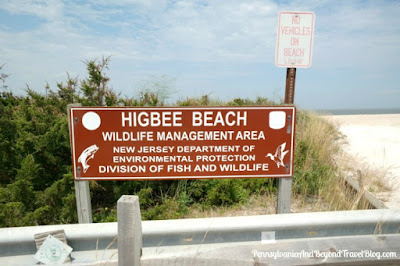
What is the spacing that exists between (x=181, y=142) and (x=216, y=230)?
1.02 meters

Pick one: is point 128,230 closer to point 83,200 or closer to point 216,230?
point 216,230

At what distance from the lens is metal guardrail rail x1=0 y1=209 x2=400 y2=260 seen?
1.92 m

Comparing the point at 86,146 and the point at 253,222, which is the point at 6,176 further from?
the point at 253,222

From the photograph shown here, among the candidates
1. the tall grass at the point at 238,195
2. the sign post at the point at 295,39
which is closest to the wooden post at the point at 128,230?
the tall grass at the point at 238,195

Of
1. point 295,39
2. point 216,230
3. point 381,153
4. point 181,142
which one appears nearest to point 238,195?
point 181,142

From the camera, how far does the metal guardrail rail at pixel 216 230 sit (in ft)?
6.28

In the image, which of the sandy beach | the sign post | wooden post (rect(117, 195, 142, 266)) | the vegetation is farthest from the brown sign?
the sandy beach

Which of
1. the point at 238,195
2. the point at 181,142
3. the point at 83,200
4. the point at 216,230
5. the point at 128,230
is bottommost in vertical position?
the point at 238,195

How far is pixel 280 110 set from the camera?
9.12 feet

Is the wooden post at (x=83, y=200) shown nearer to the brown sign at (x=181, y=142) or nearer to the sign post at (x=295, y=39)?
the brown sign at (x=181, y=142)

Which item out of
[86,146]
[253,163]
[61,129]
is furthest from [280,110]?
[61,129]

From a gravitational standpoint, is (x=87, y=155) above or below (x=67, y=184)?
above

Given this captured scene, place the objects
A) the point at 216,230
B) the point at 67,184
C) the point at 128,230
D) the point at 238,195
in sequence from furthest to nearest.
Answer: the point at 238,195
the point at 67,184
the point at 216,230
the point at 128,230

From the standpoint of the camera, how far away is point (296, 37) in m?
3.57
